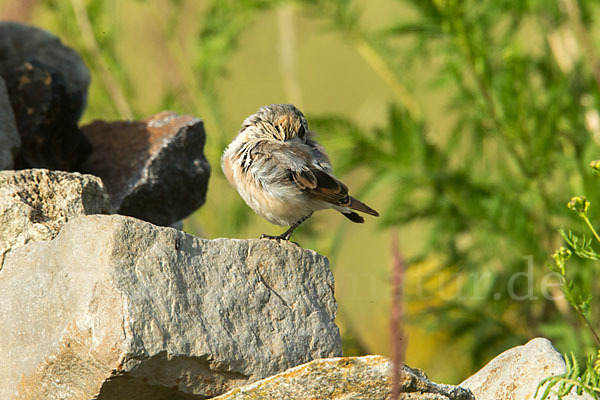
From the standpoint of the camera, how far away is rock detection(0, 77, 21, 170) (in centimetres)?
418

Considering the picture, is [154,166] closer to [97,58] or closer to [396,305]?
[97,58]

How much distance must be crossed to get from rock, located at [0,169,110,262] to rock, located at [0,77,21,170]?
21.0 inches

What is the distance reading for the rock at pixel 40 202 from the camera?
11.6 ft

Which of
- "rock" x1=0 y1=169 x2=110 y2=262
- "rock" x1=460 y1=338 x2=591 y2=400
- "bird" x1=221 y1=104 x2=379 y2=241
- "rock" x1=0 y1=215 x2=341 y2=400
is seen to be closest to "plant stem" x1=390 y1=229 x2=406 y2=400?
"rock" x1=0 y1=215 x2=341 y2=400

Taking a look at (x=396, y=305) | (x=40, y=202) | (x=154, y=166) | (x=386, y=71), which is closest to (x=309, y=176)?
(x=154, y=166)

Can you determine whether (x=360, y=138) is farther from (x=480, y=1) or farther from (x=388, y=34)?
(x=480, y=1)

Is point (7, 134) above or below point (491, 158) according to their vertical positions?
below

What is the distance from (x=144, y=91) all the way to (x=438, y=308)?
681 centimetres

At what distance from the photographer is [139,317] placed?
9.45ft

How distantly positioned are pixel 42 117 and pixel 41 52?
0.74 meters

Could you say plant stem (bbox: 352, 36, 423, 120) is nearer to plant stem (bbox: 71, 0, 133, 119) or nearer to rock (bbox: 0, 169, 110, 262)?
plant stem (bbox: 71, 0, 133, 119)

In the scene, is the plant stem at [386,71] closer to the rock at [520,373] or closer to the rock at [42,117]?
the rock at [42,117]

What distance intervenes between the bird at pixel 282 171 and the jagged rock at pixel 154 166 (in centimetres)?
35

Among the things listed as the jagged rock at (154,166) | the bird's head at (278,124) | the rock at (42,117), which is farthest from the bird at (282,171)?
the rock at (42,117)
